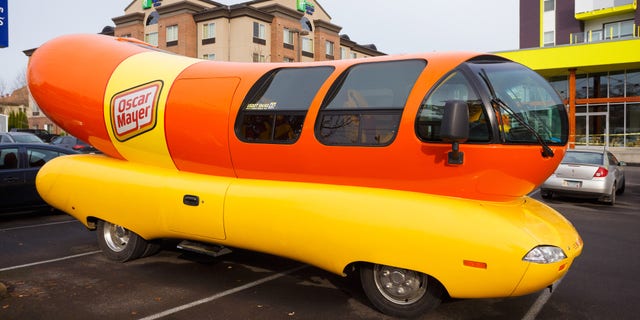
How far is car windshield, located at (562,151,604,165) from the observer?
12531 millimetres

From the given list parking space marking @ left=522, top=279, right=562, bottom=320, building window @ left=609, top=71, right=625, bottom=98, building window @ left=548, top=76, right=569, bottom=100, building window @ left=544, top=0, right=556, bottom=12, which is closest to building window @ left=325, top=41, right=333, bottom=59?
building window @ left=544, top=0, right=556, bottom=12

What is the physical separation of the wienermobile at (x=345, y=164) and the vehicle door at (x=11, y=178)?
373 centimetres

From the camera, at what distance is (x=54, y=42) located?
7094 mm

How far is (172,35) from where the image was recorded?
46.8 meters

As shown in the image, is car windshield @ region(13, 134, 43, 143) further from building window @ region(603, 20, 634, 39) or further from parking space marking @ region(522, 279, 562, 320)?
building window @ region(603, 20, 634, 39)

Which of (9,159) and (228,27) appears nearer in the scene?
(9,159)

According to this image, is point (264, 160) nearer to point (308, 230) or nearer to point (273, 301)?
point (308, 230)

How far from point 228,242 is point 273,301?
0.92 meters

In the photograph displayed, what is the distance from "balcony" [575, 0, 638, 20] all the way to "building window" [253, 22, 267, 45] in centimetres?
2614

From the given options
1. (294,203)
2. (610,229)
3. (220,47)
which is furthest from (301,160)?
(220,47)

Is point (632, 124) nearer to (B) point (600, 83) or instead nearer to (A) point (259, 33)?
(B) point (600, 83)

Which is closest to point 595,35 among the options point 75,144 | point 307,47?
point 307,47

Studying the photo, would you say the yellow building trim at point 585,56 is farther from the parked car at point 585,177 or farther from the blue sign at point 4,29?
the blue sign at point 4,29

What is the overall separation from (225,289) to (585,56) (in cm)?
2973
